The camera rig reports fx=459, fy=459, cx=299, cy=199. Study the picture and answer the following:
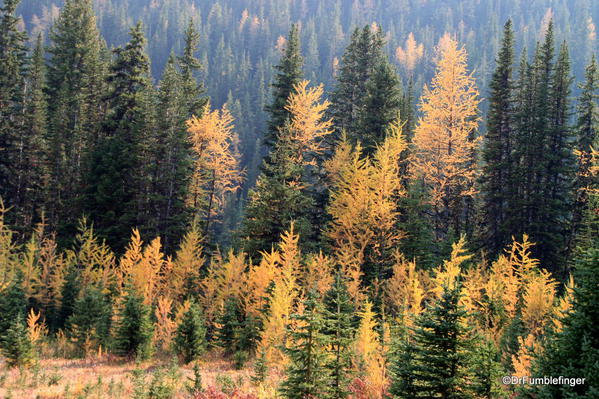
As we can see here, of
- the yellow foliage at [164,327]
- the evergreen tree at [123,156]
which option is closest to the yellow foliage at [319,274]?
the yellow foliage at [164,327]

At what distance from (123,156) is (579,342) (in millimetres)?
34060

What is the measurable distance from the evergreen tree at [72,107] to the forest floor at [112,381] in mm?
21170

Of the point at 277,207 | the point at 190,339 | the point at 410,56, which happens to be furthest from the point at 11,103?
the point at 410,56

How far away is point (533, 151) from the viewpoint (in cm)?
3291

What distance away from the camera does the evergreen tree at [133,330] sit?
18469mm

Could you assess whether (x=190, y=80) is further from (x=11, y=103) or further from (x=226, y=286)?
(x=226, y=286)

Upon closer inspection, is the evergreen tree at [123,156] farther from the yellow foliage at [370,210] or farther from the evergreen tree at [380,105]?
the yellow foliage at [370,210]

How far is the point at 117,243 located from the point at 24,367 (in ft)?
62.8

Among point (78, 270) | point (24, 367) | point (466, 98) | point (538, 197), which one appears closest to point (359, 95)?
point (466, 98)

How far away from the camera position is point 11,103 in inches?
1743

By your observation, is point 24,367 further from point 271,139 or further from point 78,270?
point 271,139

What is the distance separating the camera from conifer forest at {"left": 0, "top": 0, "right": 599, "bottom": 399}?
988cm

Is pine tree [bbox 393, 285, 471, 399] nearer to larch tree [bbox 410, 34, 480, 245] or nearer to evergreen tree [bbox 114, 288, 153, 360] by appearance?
evergreen tree [bbox 114, 288, 153, 360]

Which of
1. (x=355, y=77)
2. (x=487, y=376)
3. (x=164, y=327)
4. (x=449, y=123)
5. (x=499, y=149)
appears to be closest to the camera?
(x=487, y=376)
